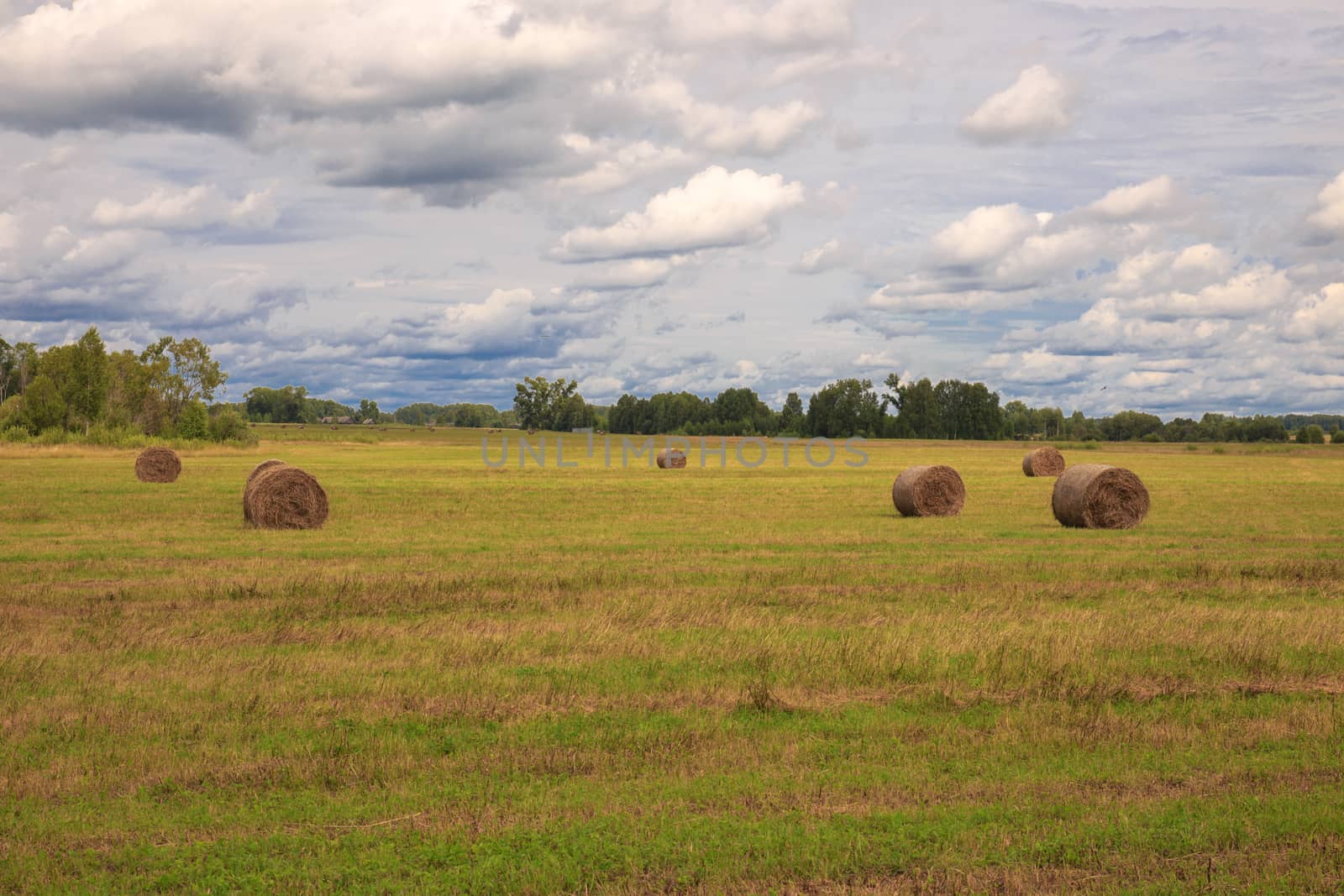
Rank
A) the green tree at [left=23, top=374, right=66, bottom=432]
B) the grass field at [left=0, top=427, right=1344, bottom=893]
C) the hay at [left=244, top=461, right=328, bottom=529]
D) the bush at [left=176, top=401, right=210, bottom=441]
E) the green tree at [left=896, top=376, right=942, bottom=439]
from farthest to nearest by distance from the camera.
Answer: the green tree at [left=896, top=376, right=942, bottom=439] → the bush at [left=176, top=401, right=210, bottom=441] → the green tree at [left=23, top=374, right=66, bottom=432] → the hay at [left=244, top=461, right=328, bottom=529] → the grass field at [left=0, top=427, right=1344, bottom=893]

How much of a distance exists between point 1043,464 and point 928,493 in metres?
26.9

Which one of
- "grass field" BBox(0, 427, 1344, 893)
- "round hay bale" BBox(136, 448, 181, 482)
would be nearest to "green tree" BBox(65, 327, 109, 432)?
"round hay bale" BBox(136, 448, 181, 482)

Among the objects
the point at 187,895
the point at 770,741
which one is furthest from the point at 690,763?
the point at 187,895

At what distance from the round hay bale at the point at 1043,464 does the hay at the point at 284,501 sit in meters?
37.3

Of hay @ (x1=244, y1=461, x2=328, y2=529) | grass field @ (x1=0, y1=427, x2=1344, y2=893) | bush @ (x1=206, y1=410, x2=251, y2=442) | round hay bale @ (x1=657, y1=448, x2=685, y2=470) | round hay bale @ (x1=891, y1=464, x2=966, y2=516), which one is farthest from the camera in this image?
bush @ (x1=206, y1=410, x2=251, y2=442)

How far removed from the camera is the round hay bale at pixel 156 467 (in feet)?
155

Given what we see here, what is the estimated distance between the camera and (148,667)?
1081cm

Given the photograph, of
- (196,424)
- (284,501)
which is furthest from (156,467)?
(196,424)

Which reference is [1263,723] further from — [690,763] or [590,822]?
[590,822]

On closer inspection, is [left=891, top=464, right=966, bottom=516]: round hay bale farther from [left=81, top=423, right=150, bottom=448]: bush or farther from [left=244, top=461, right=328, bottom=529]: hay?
[left=81, top=423, right=150, bottom=448]: bush

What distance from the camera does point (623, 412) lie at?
627ft

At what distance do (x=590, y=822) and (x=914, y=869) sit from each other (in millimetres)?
1975

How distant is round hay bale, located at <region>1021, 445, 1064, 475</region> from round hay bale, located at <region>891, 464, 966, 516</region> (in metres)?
25.0

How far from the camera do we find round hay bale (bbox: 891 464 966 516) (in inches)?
1164
